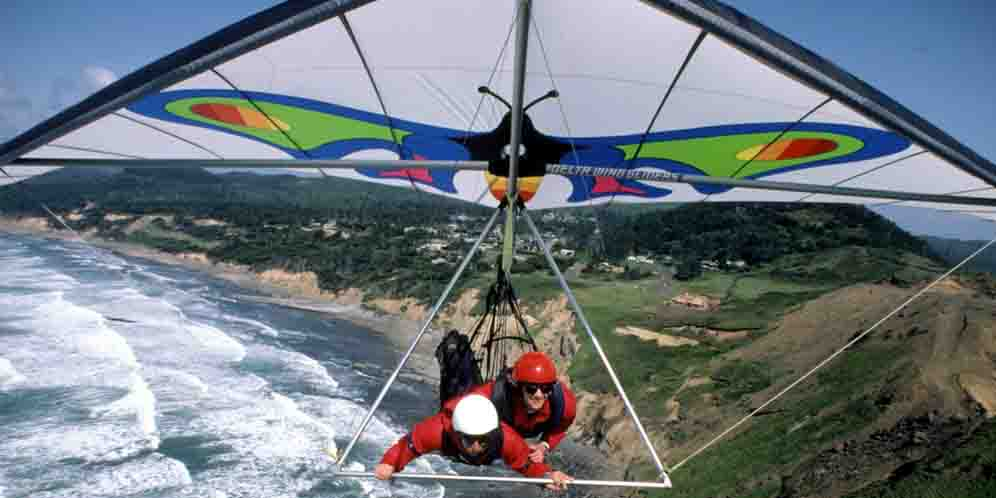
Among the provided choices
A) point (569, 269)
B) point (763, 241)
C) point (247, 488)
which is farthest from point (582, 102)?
point (763, 241)

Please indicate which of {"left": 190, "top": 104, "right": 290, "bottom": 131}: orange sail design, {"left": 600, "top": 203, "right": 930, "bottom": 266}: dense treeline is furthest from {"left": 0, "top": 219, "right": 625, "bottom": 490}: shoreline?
{"left": 600, "top": 203, "right": 930, "bottom": 266}: dense treeline

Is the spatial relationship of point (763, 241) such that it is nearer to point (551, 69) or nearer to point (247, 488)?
point (247, 488)

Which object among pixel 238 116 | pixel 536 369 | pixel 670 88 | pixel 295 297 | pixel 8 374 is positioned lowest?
pixel 295 297

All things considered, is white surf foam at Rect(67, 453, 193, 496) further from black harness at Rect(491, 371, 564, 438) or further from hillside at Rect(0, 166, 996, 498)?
black harness at Rect(491, 371, 564, 438)

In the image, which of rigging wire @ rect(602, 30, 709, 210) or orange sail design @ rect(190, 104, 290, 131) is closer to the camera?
rigging wire @ rect(602, 30, 709, 210)

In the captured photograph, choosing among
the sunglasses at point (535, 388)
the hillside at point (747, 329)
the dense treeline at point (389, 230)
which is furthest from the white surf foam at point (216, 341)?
the sunglasses at point (535, 388)

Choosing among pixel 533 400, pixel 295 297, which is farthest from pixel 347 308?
pixel 533 400

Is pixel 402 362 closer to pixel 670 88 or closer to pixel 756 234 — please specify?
pixel 670 88
